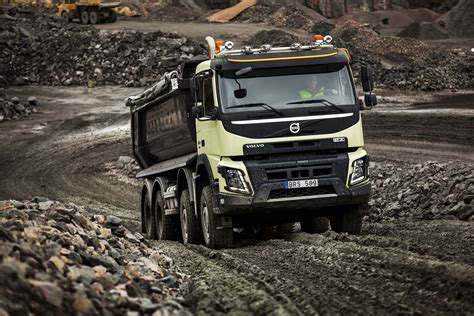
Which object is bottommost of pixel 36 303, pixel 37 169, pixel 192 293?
pixel 37 169

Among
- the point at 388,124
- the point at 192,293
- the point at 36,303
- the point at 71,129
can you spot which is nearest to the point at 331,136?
the point at 192,293

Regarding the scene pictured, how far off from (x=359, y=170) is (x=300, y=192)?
1.02 metres

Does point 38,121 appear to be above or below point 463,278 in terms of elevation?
below

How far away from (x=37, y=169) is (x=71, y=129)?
597 cm

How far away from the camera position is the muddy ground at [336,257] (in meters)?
8.86

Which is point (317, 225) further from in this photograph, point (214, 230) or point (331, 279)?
point (331, 279)

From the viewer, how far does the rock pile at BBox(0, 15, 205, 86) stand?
43.7 meters

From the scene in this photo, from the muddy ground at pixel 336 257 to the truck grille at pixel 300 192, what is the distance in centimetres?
69

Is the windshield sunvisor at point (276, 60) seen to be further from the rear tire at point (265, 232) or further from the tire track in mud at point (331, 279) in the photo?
the rear tire at point (265, 232)

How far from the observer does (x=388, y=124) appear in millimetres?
31891

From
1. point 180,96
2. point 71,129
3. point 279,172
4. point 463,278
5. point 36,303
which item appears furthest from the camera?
point 71,129

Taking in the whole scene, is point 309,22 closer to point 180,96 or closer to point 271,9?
point 271,9

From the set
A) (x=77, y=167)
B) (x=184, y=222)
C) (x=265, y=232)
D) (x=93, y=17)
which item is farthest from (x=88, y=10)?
(x=184, y=222)

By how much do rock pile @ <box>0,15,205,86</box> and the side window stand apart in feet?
90.6
